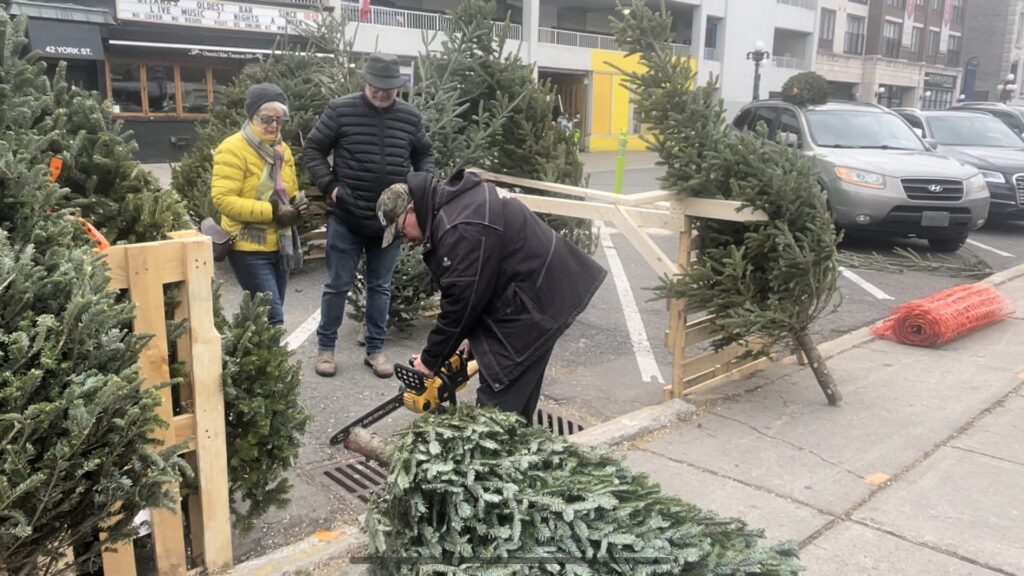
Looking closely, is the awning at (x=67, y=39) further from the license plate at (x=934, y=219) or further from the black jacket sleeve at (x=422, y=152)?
the license plate at (x=934, y=219)

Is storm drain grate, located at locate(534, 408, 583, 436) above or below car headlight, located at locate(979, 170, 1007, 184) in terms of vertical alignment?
below

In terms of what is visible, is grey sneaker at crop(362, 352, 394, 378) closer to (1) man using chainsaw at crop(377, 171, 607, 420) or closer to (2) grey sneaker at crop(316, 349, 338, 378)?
(2) grey sneaker at crop(316, 349, 338, 378)

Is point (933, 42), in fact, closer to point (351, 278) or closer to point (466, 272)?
point (351, 278)

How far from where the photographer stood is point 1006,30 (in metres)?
57.8

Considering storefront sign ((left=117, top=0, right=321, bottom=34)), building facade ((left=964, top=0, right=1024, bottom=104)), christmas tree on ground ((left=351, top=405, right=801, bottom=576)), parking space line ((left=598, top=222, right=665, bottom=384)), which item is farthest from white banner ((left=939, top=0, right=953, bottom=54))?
christmas tree on ground ((left=351, top=405, right=801, bottom=576))

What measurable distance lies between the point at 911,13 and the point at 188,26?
150 feet

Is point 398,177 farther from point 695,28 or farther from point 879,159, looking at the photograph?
point 695,28

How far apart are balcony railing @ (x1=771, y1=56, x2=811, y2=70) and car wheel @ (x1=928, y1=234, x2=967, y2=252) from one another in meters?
33.2

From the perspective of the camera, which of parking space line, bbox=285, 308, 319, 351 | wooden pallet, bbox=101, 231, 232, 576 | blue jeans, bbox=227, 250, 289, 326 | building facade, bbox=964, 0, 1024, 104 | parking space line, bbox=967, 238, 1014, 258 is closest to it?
wooden pallet, bbox=101, 231, 232, 576

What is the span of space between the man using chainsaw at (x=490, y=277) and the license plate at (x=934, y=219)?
300 inches

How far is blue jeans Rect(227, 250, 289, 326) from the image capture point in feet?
15.0

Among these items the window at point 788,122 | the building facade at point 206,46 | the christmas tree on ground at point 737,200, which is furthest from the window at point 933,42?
the christmas tree on ground at point 737,200

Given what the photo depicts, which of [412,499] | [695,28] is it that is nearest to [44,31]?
[412,499]

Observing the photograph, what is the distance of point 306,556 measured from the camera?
3.01m
